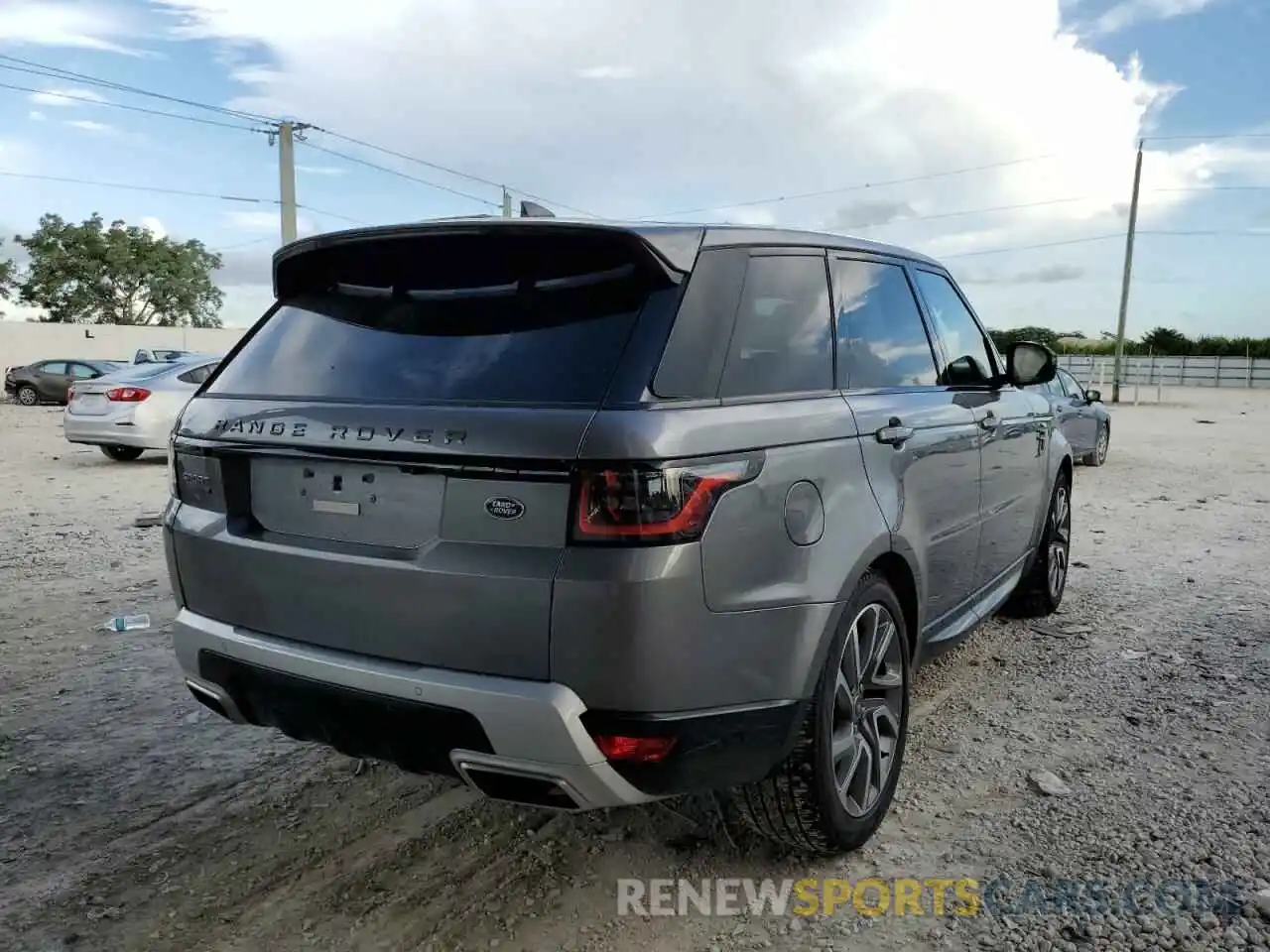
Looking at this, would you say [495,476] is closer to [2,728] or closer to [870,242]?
[870,242]

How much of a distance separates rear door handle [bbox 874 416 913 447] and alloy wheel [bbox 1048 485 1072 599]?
2.61 m

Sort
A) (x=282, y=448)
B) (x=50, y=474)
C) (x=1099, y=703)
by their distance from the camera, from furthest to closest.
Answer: (x=50, y=474) → (x=1099, y=703) → (x=282, y=448)

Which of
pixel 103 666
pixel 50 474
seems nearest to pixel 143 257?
pixel 50 474

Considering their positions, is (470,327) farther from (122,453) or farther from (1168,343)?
(1168,343)

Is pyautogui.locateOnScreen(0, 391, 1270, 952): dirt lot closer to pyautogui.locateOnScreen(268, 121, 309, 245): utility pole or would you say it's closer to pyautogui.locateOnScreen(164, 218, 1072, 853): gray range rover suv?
pyautogui.locateOnScreen(164, 218, 1072, 853): gray range rover suv

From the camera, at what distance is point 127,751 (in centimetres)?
369

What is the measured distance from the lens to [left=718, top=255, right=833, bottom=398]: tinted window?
8.39 feet

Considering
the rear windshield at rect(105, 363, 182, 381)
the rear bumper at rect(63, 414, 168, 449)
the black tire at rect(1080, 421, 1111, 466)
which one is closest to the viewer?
the rear bumper at rect(63, 414, 168, 449)

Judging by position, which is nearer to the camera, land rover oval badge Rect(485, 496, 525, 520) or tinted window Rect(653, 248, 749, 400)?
land rover oval badge Rect(485, 496, 525, 520)

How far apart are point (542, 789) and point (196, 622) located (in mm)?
1159

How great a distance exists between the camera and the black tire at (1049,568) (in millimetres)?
5363

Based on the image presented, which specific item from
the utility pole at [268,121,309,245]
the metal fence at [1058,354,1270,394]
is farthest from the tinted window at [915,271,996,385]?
the metal fence at [1058,354,1270,394]

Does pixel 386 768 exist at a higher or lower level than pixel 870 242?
lower

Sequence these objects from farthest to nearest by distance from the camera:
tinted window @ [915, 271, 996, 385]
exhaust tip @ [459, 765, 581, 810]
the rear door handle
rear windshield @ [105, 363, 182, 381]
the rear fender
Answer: rear windshield @ [105, 363, 182, 381] → tinted window @ [915, 271, 996, 385] → the rear door handle → the rear fender → exhaust tip @ [459, 765, 581, 810]
